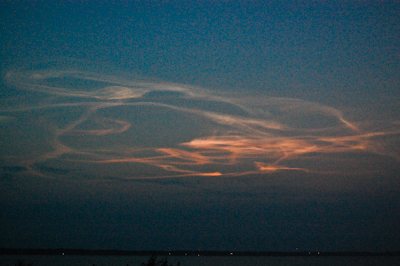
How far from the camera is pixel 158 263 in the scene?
21.0 m

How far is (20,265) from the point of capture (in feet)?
75.1

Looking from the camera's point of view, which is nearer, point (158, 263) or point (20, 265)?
point (158, 263)

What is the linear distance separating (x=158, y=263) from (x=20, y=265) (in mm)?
7882
